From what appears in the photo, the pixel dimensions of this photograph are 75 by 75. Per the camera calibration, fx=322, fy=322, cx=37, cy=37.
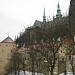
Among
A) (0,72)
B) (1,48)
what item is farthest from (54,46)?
(1,48)

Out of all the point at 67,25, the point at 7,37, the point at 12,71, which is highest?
the point at 7,37

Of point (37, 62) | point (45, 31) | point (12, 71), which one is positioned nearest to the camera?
point (45, 31)

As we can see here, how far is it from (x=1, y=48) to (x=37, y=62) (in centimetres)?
4769

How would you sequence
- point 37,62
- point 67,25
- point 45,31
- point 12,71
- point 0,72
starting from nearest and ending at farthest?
point 45,31 < point 67,25 < point 37,62 < point 12,71 < point 0,72

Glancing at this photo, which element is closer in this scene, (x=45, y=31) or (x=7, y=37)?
(x=45, y=31)

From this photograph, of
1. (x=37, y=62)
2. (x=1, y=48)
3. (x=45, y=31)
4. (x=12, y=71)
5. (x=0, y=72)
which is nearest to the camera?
(x=45, y=31)

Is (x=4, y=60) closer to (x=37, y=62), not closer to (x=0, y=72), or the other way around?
(x=0, y=72)

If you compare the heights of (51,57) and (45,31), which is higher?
(45,31)

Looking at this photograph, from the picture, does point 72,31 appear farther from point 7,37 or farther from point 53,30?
point 7,37

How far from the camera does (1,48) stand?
347 feet

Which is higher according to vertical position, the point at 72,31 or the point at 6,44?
the point at 6,44

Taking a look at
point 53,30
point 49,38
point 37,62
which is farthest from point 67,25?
point 37,62

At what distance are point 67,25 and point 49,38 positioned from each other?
6.49 m

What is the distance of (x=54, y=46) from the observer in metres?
39.7
